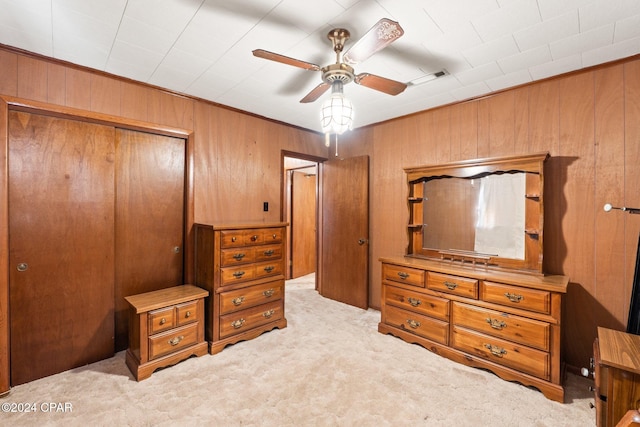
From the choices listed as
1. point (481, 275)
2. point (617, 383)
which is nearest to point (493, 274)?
point (481, 275)

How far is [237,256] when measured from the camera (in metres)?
2.85

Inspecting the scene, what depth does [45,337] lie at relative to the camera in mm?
2289

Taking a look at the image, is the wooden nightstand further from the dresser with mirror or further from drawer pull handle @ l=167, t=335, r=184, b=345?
the dresser with mirror

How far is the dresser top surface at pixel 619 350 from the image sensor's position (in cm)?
129

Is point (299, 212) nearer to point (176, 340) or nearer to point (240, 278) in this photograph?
point (240, 278)

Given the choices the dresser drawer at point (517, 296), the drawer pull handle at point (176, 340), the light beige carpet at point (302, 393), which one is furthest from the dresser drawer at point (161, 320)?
the dresser drawer at point (517, 296)

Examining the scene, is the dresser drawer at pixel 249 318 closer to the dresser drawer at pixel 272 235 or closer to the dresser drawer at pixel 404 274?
the dresser drawer at pixel 272 235

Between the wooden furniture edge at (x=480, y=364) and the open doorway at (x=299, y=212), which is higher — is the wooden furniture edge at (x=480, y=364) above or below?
below

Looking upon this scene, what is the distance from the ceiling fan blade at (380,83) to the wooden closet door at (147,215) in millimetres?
2059

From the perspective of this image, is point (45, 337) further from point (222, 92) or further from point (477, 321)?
point (477, 321)

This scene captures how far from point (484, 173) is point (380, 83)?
5.22ft

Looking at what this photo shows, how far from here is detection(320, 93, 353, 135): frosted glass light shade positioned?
1846 millimetres

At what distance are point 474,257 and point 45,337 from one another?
150 inches

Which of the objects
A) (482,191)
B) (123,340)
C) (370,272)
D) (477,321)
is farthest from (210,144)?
(477,321)
